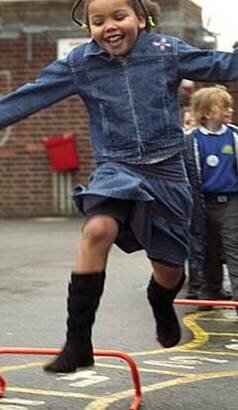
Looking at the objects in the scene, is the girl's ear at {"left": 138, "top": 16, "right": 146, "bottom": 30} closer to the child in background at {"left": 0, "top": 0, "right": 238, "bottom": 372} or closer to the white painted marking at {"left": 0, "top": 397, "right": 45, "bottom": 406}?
the child in background at {"left": 0, "top": 0, "right": 238, "bottom": 372}

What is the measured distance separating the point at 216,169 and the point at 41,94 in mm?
3324

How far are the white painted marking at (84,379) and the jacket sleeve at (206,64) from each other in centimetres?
176

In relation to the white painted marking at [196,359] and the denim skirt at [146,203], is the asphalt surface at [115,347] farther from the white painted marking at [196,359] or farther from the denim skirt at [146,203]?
the denim skirt at [146,203]

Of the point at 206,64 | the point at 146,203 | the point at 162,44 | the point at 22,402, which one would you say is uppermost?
the point at 162,44

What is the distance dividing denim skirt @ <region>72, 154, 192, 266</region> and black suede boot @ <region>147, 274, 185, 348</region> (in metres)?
0.21

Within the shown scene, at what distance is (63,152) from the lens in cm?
1656

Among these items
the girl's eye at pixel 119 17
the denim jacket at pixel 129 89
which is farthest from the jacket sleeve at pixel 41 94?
the girl's eye at pixel 119 17

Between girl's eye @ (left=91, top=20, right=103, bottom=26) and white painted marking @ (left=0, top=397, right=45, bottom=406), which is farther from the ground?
girl's eye @ (left=91, top=20, right=103, bottom=26)

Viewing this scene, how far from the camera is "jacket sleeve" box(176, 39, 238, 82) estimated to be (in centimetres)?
472

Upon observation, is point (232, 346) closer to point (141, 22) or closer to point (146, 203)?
point (146, 203)

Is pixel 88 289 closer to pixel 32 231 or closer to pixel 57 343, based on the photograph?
pixel 57 343

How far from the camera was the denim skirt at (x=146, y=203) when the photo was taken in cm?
455

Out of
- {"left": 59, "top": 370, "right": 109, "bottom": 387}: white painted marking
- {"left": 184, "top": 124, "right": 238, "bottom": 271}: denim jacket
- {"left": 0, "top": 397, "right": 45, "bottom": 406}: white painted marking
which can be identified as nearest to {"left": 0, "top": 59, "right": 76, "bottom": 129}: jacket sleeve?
{"left": 0, "top": 397, "right": 45, "bottom": 406}: white painted marking

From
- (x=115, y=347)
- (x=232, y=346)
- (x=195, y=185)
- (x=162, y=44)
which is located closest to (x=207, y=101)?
(x=195, y=185)
